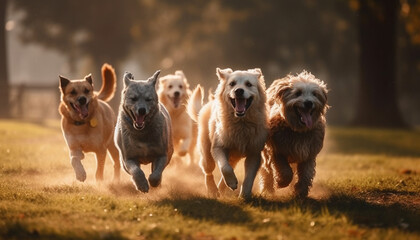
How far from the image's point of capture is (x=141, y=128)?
842 cm

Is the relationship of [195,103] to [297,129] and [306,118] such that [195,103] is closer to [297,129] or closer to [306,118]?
[297,129]

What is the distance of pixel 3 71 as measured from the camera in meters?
32.5

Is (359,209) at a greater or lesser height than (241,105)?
lesser

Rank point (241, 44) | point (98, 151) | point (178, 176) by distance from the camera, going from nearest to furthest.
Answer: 1. point (98, 151)
2. point (178, 176)
3. point (241, 44)

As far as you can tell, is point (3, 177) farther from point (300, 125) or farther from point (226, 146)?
point (300, 125)

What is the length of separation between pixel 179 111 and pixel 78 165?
3362 mm

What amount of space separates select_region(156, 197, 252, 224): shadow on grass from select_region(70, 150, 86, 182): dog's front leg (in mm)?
1888

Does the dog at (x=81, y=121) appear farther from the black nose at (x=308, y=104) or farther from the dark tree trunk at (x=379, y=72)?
the dark tree trunk at (x=379, y=72)

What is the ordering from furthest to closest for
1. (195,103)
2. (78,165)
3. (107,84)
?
(195,103)
(107,84)
(78,165)

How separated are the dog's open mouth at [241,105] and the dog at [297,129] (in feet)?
1.73

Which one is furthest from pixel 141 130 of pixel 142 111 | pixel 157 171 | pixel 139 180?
pixel 139 180

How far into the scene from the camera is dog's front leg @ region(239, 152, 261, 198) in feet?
27.0

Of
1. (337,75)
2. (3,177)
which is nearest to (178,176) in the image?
(3,177)

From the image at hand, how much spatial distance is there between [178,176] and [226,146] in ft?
9.67
